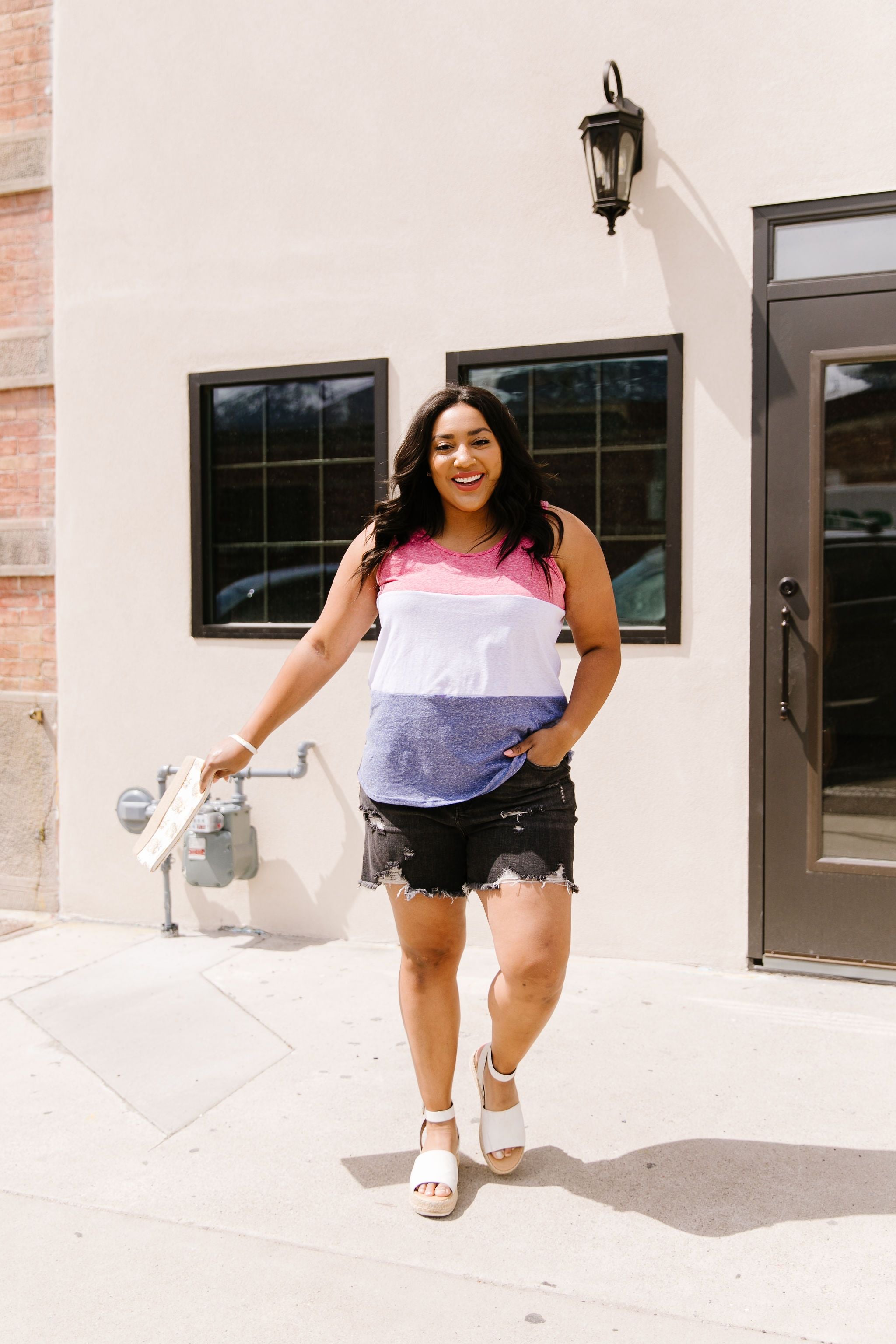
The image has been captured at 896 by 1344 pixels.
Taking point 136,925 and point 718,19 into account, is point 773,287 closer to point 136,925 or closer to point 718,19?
point 718,19

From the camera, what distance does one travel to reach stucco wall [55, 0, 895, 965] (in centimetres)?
439

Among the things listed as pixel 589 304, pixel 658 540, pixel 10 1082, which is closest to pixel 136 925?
pixel 10 1082

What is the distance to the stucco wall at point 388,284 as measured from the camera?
14.4 feet

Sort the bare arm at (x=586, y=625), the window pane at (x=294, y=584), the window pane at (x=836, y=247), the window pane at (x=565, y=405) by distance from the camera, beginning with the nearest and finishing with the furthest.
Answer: the bare arm at (x=586, y=625) → the window pane at (x=836, y=247) → the window pane at (x=565, y=405) → the window pane at (x=294, y=584)

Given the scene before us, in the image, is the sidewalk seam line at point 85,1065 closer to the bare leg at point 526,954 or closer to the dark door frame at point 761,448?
the bare leg at point 526,954

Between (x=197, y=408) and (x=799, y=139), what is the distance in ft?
8.77

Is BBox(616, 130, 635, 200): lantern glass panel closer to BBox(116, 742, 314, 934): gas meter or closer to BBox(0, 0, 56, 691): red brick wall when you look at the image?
BBox(116, 742, 314, 934): gas meter

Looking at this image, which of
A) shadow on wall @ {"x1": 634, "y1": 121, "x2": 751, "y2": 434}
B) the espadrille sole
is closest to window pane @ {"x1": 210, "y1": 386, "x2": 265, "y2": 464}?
shadow on wall @ {"x1": 634, "y1": 121, "x2": 751, "y2": 434}

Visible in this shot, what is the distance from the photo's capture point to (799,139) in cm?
428

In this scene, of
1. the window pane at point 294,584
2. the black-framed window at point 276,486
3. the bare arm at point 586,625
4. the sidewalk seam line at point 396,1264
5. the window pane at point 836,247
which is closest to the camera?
the sidewalk seam line at point 396,1264

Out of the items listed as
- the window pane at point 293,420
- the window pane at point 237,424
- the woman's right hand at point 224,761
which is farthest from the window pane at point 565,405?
the woman's right hand at point 224,761

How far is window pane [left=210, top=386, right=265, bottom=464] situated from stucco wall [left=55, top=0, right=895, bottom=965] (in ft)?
0.41

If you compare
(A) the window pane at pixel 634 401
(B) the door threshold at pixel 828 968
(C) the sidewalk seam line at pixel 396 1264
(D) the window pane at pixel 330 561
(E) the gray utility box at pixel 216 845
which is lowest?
(C) the sidewalk seam line at pixel 396 1264

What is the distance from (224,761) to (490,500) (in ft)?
2.94
